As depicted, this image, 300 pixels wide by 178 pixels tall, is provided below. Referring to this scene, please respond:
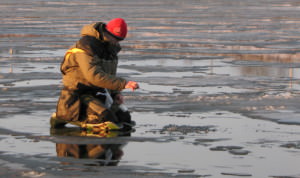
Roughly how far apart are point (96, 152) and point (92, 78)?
133cm

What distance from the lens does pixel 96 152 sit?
7.79 metres

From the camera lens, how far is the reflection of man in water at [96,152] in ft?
24.3

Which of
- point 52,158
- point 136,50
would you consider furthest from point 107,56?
point 136,50

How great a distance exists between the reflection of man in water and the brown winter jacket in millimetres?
946

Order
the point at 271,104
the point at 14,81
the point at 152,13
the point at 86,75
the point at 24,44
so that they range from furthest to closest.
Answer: the point at 152,13 < the point at 24,44 < the point at 14,81 < the point at 271,104 < the point at 86,75

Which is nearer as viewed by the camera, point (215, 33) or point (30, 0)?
point (215, 33)

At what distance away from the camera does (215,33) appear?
25547 mm

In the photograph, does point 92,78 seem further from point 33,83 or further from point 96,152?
Answer: point 33,83

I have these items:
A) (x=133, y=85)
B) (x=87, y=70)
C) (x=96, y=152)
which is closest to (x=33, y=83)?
(x=87, y=70)

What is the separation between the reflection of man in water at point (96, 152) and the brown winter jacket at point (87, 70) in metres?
A: 0.95

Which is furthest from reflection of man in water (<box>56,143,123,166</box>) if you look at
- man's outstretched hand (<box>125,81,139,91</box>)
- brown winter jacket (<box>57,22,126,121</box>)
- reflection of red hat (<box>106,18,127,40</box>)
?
reflection of red hat (<box>106,18,127,40</box>)

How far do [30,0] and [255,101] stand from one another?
4272 centimetres

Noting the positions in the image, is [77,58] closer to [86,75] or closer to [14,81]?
[86,75]

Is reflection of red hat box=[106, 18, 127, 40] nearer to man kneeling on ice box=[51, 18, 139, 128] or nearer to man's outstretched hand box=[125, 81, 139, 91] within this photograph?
man kneeling on ice box=[51, 18, 139, 128]
